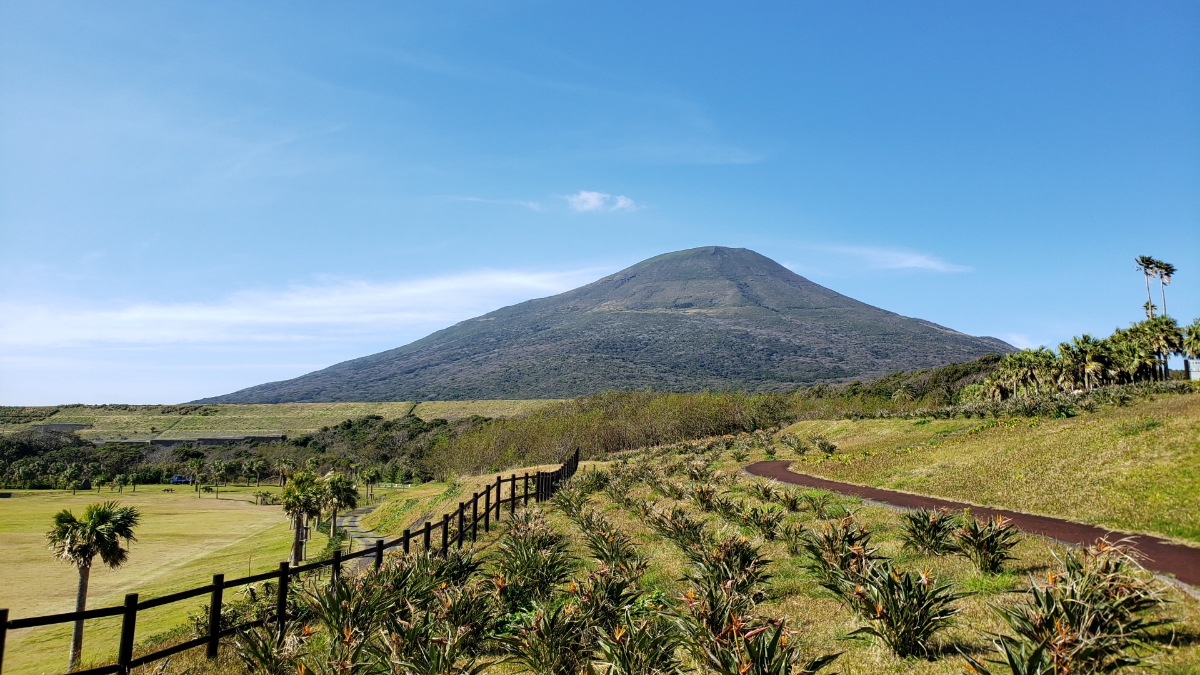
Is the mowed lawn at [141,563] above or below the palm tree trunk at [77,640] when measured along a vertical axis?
below

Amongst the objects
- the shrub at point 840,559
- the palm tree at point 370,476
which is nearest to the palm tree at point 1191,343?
the shrub at point 840,559

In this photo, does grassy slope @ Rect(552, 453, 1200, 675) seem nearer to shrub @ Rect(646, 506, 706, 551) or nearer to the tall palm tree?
shrub @ Rect(646, 506, 706, 551)

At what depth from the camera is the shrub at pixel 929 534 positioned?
950cm

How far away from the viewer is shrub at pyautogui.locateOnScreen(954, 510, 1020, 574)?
27.1ft

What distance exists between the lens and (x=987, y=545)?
8.39 metres

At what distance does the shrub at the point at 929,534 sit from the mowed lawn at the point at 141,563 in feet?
53.8

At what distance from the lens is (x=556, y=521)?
58.7ft

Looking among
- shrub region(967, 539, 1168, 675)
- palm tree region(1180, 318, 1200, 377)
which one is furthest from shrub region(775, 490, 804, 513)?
palm tree region(1180, 318, 1200, 377)

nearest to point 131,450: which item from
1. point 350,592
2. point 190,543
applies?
point 190,543

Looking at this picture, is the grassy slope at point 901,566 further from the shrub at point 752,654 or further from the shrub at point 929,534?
the shrub at point 752,654

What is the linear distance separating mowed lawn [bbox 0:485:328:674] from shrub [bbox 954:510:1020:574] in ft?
56.3

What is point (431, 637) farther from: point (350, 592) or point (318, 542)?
point (318, 542)

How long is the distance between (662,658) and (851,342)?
17696 centimetres

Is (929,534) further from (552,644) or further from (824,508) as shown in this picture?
(552,644)
